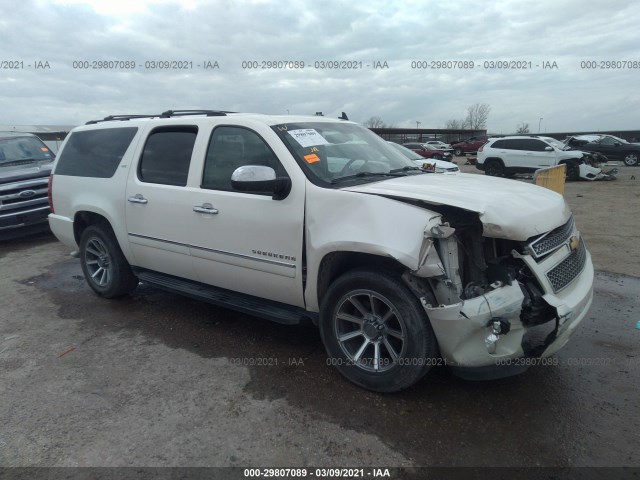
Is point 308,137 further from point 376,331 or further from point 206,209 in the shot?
point 376,331

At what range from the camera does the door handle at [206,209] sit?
3.73 meters

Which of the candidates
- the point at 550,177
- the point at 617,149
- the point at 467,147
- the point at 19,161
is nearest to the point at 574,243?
the point at 550,177

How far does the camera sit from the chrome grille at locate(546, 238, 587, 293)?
287 cm

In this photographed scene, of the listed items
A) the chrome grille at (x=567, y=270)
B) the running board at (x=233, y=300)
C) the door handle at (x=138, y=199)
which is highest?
the door handle at (x=138, y=199)

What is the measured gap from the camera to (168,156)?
423 cm

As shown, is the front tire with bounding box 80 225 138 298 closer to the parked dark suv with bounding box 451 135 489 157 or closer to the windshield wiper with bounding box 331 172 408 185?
the windshield wiper with bounding box 331 172 408 185

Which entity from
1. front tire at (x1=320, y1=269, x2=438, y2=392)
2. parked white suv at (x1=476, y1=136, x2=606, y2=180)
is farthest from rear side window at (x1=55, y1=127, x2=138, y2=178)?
parked white suv at (x1=476, y1=136, x2=606, y2=180)

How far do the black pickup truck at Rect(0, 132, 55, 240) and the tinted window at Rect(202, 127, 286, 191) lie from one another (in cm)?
585

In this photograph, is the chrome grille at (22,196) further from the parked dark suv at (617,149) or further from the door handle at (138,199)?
the parked dark suv at (617,149)

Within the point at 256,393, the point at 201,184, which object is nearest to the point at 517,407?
the point at 256,393

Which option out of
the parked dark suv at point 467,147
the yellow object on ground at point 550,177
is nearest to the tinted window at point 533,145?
the yellow object on ground at point 550,177

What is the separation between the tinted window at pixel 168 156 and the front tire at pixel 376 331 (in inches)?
72.9

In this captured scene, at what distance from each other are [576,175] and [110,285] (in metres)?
18.7

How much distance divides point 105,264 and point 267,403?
118 inches
